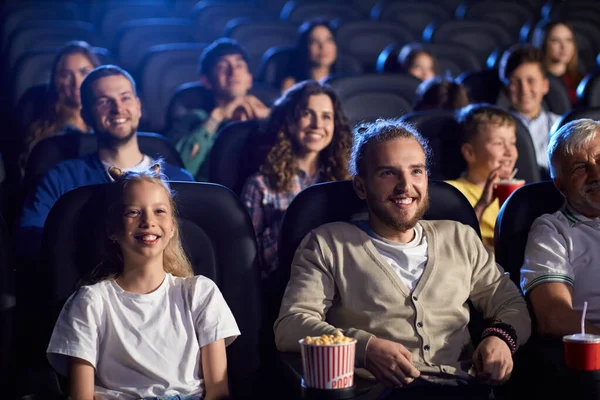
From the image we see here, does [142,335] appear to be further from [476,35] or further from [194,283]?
[476,35]

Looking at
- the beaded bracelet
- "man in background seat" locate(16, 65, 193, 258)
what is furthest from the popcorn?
"man in background seat" locate(16, 65, 193, 258)

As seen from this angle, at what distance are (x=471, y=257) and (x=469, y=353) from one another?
0.78ft

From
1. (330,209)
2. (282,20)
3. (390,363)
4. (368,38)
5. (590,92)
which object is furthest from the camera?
(282,20)

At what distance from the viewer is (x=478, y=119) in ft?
9.42

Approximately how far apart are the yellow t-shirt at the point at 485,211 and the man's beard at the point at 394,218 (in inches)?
29.0

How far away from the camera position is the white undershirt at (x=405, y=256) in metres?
2.09

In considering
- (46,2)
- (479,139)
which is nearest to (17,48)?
(46,2)

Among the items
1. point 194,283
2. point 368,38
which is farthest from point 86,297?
point 368,38

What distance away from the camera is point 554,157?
228 centimetres

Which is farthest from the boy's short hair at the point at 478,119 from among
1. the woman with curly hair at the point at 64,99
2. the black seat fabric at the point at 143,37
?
the black seat fabric at the point at 143,37

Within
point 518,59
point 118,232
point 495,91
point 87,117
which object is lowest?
point 118,232

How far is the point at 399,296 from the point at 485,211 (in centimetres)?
87

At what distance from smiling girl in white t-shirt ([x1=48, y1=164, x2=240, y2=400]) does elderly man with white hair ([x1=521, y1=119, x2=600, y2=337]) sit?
30.4 inches

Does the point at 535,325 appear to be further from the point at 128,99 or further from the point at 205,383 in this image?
the point at 128,99
